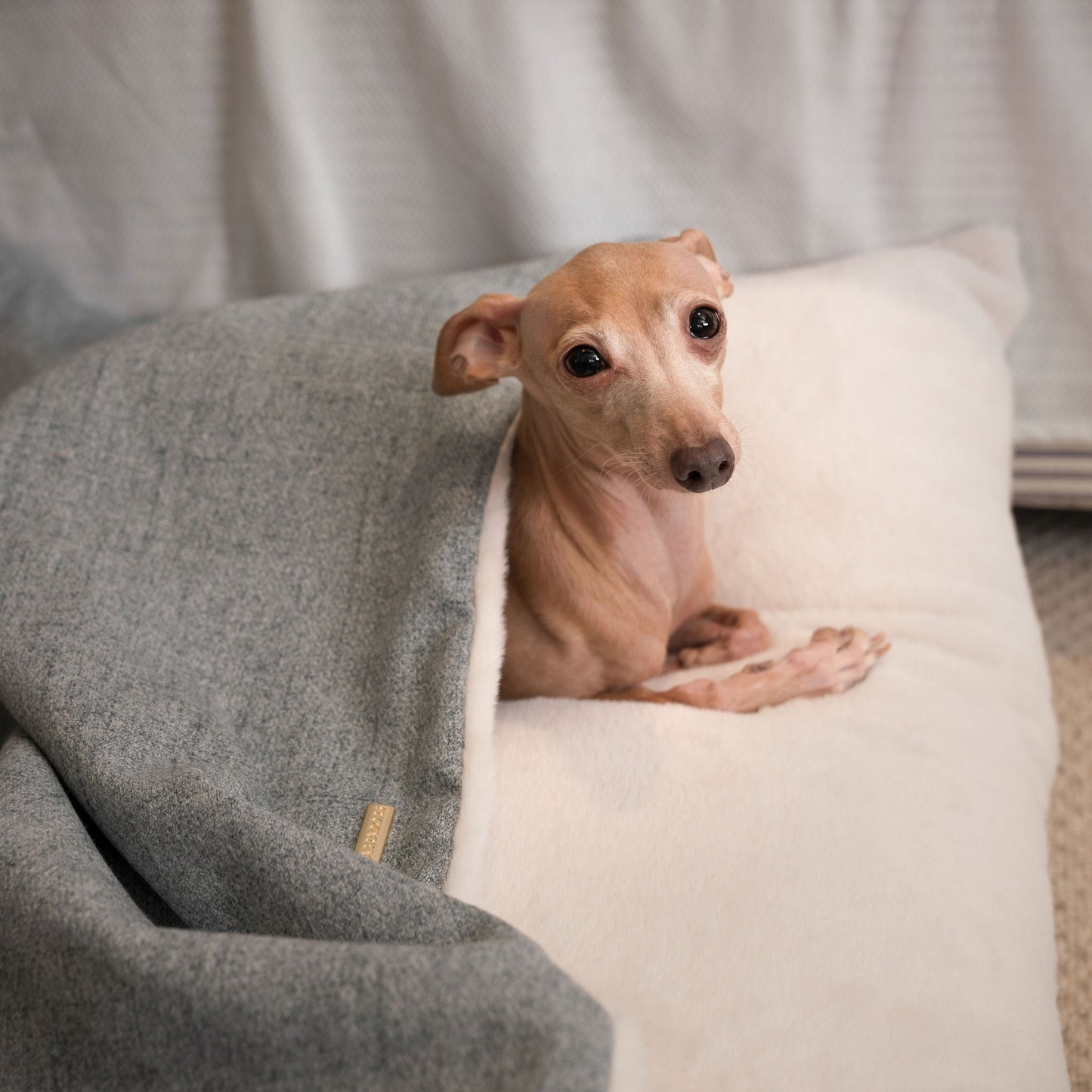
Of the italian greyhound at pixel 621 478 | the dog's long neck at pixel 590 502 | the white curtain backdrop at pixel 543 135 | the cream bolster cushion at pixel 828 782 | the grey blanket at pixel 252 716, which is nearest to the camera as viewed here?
the grey blanket at pixel 252 716

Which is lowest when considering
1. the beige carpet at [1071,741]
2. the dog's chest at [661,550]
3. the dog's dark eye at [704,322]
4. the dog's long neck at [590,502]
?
the beige carpet at [1071,741]

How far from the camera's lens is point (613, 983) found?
1.00 metres

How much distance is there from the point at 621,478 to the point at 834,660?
1.21 feet

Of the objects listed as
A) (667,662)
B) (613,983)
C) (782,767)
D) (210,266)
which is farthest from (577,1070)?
(210,266)

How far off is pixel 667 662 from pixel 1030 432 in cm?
91

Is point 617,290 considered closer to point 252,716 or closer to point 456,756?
point 456,756

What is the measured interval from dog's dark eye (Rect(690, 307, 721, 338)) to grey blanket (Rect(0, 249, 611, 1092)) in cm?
32

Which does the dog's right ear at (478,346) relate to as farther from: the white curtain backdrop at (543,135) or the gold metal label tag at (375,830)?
the white curtain backdrop at (543,135)

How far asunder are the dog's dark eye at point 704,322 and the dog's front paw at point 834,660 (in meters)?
0.45

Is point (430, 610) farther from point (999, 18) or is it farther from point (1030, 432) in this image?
point (999, 18)

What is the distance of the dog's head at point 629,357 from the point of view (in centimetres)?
107

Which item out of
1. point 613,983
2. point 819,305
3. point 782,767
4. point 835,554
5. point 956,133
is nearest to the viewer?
point 613,983

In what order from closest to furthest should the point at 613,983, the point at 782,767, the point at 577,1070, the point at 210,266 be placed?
the point at 577,1070
the point at 613,983
the point at 782,767
the point at 210,266

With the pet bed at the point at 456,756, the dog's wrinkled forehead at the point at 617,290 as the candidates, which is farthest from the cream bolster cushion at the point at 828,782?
the dog's wrinkled forehead at the point at 617,290
